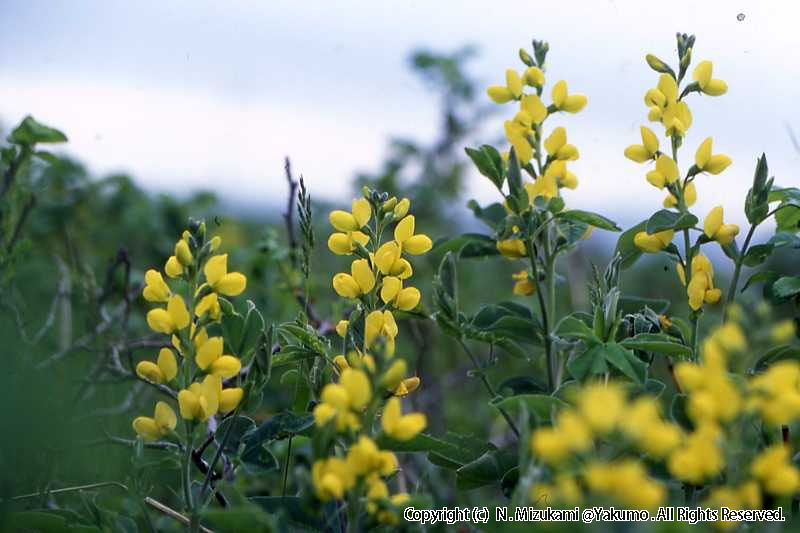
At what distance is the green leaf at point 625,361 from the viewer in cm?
101

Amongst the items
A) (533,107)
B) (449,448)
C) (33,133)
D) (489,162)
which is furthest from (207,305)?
(33,133)

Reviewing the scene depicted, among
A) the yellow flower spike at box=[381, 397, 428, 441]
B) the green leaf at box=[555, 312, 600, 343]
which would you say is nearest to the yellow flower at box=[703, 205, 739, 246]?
the green leaf at box=[555, 312, 600, 343]

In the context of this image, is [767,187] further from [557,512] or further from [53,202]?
[53,202]

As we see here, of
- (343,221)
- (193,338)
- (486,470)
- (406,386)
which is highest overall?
(343,221)

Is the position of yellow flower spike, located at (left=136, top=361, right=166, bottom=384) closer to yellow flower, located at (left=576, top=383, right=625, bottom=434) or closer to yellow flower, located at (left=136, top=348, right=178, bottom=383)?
yellow flower, located at (left=136, top=348, right=178, bottom=383)

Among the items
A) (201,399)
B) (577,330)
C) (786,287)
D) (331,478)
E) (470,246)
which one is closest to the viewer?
(331,478)

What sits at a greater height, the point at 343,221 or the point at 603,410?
the point at 343,221

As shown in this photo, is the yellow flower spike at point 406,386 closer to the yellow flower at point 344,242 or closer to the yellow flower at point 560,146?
the yellow flower at point 344,242

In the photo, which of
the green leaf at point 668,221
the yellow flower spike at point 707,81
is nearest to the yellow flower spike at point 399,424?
the green leaf at point 668,221

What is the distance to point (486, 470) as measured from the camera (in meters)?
1.13

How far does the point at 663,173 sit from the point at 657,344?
0.27 metres

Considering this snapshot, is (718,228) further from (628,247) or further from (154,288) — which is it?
(154,288)

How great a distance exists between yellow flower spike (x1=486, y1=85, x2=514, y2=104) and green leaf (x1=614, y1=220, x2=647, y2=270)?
10.5 inches

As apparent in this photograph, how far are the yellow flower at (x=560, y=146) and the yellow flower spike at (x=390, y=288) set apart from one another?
0.36m
